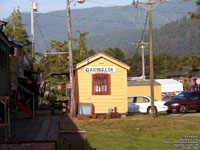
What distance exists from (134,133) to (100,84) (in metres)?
7.39

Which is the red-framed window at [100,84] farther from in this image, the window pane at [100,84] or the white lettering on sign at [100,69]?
the white lettering on sign at [100,69]

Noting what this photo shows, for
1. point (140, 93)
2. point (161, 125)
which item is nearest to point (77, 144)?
point (161, 125)

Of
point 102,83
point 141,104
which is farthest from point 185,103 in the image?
point 102,83

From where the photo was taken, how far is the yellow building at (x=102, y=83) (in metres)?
24.8

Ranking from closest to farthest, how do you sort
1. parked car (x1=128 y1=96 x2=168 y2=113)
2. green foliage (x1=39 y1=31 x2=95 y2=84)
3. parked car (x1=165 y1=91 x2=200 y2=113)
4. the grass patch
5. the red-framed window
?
the grass patch < the red-framed window < parked car (x1=128 y1=96 x2=168 y2=113) < parked car (x1=165 y1=91 x2=200 y2=113) < green foliage (x1=39 y1=31 x2=95 y2=84)

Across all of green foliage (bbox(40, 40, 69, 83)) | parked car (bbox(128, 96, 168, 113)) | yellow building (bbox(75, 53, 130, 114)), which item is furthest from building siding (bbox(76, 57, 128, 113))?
green foliage (bbox(40, 40, 69, 83))

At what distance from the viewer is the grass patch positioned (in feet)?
48.3

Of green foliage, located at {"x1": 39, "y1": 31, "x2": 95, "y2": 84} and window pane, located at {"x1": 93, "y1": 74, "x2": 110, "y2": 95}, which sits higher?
green foliage, located at {"x1": 39, "y1": 31, "x2": 95, "y2": 84}

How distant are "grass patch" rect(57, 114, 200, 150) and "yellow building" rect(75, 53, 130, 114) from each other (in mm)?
2048

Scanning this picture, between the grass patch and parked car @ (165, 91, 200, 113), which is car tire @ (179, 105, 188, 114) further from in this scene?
the grass patch

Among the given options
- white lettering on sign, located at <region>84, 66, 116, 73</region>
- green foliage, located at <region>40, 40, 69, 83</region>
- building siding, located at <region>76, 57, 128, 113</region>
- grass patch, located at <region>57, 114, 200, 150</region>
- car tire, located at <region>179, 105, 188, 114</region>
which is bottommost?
grass patch, located at <region>57, 114, 200, 150</region>

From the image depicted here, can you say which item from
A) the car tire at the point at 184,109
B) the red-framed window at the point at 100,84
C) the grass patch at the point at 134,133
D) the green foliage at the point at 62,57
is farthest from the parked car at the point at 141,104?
the green foliage at the point at 62,57

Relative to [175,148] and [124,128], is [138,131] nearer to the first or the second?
[124,128]

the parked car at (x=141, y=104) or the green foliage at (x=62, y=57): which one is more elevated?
the green foliage at (x=62, y=57)
